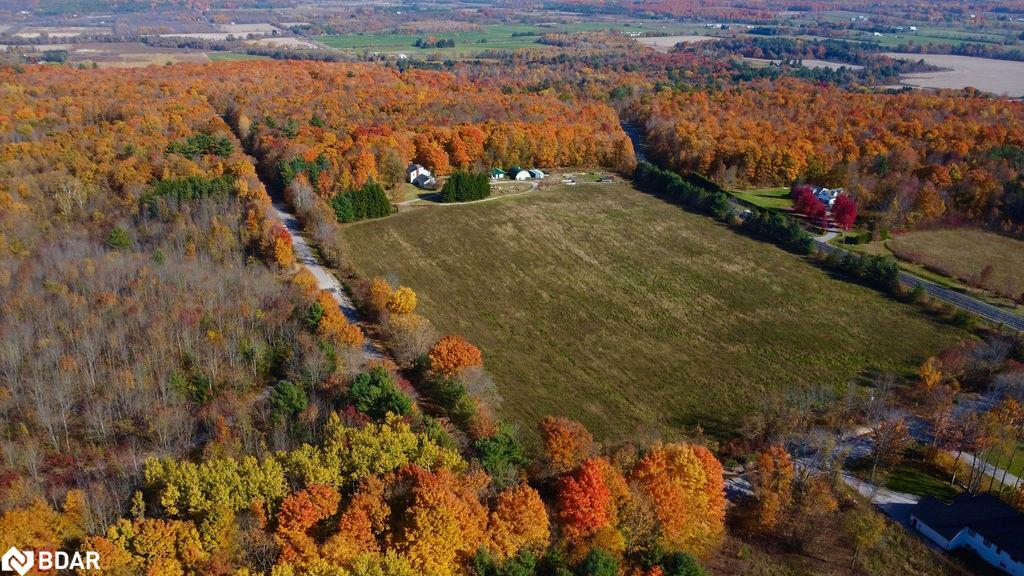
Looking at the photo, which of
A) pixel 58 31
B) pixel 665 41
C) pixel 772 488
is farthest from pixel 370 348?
pixel 58 31

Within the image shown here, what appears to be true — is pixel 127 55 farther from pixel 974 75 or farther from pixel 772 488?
pixel 974 75

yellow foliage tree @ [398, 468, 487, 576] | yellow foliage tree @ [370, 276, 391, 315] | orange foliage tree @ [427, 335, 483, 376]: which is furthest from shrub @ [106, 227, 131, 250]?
yellow foliage tree @ [398, 468, 487, 576]

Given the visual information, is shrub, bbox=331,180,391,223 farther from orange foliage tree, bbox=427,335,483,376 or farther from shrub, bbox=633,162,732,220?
orange foliage tree, bbox=427,335,483,376

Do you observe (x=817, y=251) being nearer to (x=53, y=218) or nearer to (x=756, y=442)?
(x=756, y=442)

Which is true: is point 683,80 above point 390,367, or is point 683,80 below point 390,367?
above

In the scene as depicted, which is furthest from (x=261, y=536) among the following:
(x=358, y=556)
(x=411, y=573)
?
(x=411, y=573)

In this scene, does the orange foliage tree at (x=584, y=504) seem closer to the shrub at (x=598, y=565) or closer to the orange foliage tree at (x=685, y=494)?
the shrub at (x=598, y=565)
